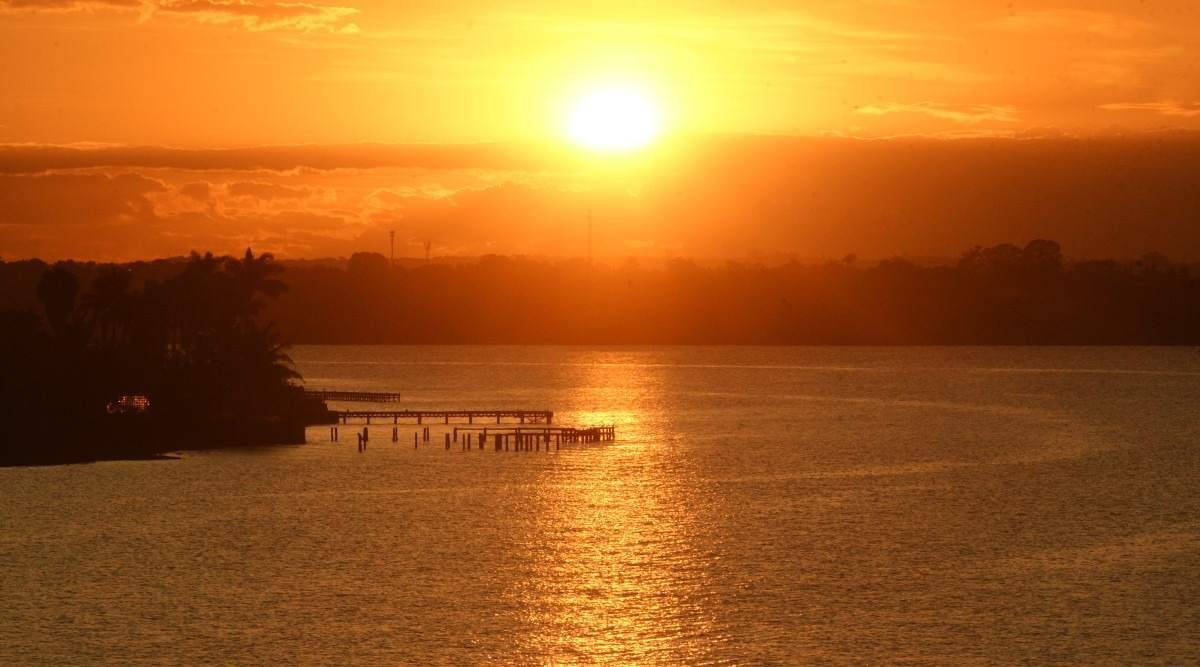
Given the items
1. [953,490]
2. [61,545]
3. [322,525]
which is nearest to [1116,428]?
[953,490]

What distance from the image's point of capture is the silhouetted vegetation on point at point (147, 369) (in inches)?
4296

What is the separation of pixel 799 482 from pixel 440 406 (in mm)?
78644

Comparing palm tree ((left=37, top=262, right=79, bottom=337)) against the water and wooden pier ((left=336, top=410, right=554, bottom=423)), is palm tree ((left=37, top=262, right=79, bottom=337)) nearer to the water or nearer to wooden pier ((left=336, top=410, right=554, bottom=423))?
the water

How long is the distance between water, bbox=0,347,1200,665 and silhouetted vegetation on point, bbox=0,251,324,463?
15.4ft

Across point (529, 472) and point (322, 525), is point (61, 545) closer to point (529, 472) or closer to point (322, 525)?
point (322, 525)

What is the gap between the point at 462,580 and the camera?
224 ft

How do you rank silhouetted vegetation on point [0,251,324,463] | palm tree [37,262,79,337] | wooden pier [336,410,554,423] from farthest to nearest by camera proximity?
1. wooden pier [336,410,554,423]
2. palm tree [37,262,79,337]
3. silhouetted vegetation on point [0,251,324,463]

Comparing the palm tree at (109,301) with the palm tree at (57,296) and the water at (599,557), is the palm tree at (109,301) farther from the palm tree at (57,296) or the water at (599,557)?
the water at (599,557)

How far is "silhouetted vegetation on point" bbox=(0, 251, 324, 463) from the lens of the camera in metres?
109

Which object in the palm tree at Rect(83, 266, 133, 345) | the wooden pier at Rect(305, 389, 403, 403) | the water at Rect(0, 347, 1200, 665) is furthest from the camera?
the wooden pier at Rect(305, 389, 403, 403)

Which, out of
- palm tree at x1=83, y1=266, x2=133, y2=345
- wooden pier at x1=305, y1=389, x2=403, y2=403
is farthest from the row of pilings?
wooden pier at x1=305, y1=389, x2=403, y2=403

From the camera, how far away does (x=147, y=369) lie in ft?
407

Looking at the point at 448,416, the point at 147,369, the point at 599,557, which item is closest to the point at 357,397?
the point at 448,416

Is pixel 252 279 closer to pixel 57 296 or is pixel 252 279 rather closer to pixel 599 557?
pixel 57 296
